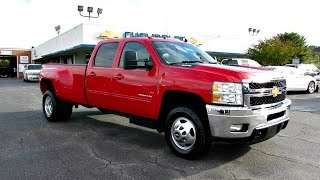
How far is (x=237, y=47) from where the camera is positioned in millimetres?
38781

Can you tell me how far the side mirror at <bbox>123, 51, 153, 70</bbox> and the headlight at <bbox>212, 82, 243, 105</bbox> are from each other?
145 centimetres

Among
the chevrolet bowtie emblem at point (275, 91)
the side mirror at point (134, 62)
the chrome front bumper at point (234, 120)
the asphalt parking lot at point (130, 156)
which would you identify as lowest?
the asphalt parking lot at point (130, 156)

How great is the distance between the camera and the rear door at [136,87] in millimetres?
5961

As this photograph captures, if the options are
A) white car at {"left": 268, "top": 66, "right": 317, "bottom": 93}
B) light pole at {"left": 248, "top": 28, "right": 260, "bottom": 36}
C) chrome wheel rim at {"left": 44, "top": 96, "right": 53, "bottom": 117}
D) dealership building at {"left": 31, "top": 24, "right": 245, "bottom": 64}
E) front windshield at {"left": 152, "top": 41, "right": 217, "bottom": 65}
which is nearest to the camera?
front windshield at {"left": 152, "top": 41, "right": 217, "bottom": 65}

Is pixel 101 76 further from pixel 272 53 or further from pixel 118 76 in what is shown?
pixel 272 53

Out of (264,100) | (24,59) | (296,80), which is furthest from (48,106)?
(24,59)

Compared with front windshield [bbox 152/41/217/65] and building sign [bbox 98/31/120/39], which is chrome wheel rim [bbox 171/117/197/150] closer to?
front windshield [bbox 152/41/217/65]

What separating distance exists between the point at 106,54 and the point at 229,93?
3193 mm

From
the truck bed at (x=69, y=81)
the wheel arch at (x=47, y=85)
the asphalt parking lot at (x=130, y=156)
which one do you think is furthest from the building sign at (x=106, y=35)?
the asphalt parking lot at (x=130, y=156)

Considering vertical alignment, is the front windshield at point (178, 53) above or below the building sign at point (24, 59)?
below

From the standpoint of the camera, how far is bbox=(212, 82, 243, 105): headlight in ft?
16.3

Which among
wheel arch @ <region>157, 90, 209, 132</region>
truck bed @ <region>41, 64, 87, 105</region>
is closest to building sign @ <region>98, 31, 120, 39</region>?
truck bed @ <region>41, 64, 87, 105</region>

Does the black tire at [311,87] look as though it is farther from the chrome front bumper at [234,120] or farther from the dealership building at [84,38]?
the chrome front bumper at [234,120]

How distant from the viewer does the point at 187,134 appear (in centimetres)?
547
